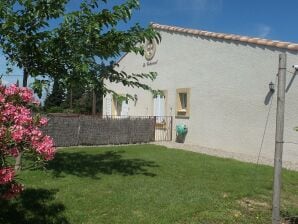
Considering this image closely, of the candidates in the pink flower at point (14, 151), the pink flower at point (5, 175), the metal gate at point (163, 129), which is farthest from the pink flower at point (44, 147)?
the metal gate at point (163, 129)

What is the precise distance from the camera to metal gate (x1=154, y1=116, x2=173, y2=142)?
18.9 metres

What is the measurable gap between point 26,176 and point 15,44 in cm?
275

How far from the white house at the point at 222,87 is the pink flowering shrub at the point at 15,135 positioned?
346 inches

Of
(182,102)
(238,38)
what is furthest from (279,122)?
(182,102)

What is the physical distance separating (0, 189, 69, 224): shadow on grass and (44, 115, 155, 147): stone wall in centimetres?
882

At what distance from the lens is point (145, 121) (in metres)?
18.8

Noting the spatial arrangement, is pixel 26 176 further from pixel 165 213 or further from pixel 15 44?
pixel 165 213

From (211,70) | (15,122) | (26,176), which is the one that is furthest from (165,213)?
(211,70)

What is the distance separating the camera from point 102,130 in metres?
17.3

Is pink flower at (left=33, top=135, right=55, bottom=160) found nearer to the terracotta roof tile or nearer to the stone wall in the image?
the terracotta roof tile

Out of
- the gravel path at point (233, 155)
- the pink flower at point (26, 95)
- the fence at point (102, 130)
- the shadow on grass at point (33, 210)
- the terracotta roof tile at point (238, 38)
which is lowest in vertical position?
the shadow on grass at point (33, 210)

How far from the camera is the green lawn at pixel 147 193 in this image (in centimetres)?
605

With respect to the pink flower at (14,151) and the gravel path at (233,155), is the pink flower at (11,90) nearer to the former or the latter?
the pink flower at (14,151)

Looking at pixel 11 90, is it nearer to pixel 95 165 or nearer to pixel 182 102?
pixel 95 165
